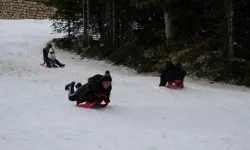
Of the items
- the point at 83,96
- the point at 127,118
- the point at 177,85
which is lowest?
the point at 127,118

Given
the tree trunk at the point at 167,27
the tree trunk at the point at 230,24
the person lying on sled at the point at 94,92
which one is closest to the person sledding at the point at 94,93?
the person lying on sled at the point at 94,92

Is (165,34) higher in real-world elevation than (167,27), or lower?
lower

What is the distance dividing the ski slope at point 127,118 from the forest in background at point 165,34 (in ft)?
6.04

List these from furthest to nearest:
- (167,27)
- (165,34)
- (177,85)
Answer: (165,34), (167,27), (177,85)

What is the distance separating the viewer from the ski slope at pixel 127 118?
6.66 metres

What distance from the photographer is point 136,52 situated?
2277 cm

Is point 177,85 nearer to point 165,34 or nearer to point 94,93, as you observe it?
point 94,93

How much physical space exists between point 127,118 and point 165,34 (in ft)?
45.4

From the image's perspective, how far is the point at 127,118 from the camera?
8867mm

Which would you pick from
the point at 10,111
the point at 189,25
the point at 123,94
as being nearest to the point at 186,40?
the point at 189,25

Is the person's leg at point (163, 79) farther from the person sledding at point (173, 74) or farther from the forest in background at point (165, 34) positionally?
the forest in background at point (165, 34)

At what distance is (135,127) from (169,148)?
1.52 m

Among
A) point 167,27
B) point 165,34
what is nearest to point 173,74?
point 167,27

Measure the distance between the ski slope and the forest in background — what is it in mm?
1842
